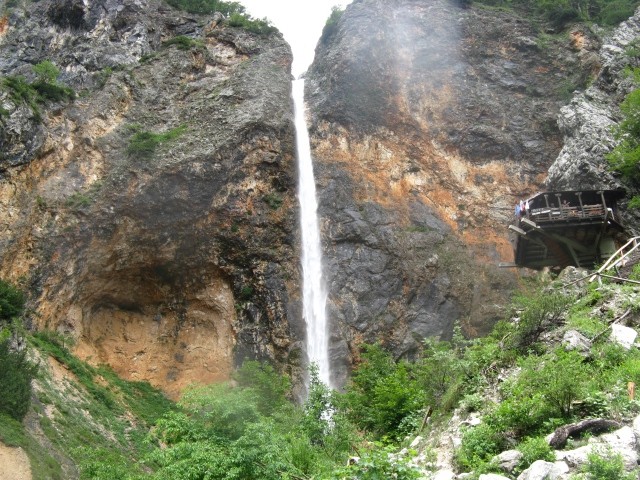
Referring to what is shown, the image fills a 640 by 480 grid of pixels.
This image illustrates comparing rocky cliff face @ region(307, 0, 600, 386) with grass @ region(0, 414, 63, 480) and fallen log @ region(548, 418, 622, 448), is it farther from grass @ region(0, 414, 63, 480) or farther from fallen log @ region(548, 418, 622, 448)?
fallen log @ region(548, 418, 622, 448)

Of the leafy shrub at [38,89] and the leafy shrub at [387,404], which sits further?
the leafy shrub at [38,89]

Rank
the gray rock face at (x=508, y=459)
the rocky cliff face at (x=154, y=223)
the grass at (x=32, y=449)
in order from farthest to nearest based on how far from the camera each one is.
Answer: the rocky cliff face at (x=154, y=223), the grass at (x=32, y=449), the gray rock face at (x=508, y=459)

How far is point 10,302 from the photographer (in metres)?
21.4

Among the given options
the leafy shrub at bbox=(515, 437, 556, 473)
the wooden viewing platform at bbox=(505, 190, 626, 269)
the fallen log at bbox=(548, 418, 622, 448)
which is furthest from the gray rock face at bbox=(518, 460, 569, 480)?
the wooden viewing platform at bbox=(505, 190, 626, 269)

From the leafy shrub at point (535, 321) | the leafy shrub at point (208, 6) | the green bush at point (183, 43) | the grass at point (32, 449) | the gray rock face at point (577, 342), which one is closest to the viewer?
the gray rock face at point (577, 342)

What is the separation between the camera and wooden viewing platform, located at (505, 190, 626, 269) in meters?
22.3

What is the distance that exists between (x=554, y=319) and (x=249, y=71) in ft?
79.9

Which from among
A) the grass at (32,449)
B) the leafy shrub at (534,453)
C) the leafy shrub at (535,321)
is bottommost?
the leafy shrub at (534,453)

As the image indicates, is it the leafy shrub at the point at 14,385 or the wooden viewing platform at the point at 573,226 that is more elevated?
the wooden viewing platform at the point at 573,226

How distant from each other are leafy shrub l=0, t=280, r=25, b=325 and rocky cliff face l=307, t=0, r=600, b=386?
1170 centimetres

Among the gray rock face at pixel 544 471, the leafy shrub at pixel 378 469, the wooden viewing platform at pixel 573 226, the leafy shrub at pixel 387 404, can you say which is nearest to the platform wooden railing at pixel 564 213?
the wooden viewing platform at pixel 573 226

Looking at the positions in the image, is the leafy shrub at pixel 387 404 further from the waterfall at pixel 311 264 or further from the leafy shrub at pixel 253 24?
the leafy shrub at pixel 253 24

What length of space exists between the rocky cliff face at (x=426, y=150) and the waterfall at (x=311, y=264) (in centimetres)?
45

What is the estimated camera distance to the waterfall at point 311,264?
26266 millimetres
